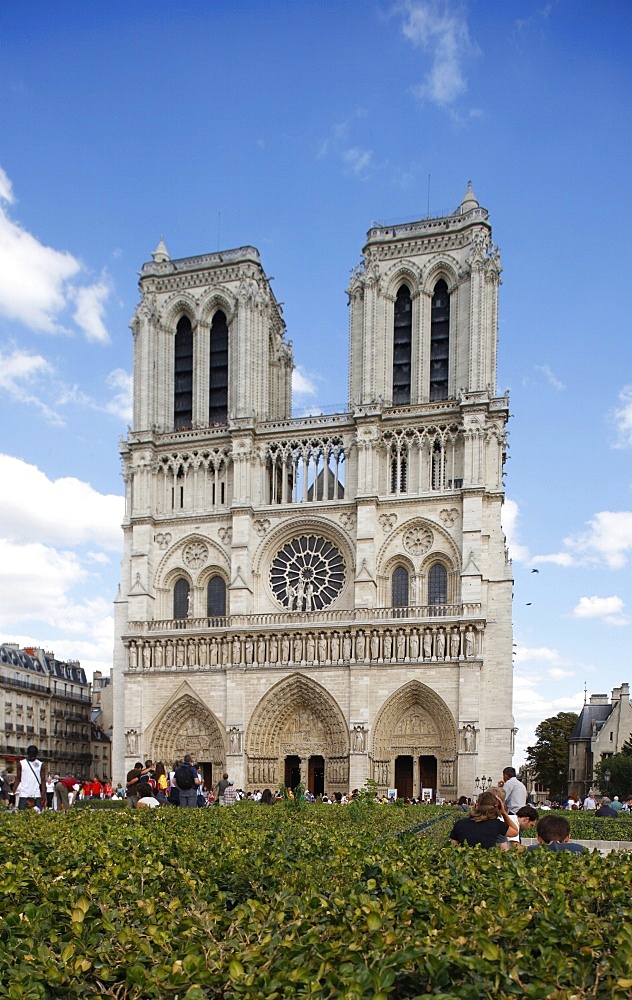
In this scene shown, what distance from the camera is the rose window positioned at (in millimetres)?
37344

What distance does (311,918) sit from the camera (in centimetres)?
393

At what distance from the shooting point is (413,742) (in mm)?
34438

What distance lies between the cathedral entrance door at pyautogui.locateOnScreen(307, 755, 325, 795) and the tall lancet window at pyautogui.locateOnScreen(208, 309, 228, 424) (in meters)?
15.5

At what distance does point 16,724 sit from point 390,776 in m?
22.3

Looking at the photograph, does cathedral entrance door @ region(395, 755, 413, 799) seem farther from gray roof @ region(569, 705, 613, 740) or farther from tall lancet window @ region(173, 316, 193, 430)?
gray roof @ region(569, 705, 613, 740)

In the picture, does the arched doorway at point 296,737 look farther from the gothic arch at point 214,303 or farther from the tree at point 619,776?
the gothic arch at point 214,303

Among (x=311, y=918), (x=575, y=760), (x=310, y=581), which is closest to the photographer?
(x=311, y=918)

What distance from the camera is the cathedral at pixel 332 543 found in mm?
34219

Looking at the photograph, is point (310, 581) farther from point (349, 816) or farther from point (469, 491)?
point (349, 816)

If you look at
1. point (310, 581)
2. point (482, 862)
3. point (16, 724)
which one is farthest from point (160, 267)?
point (482, 862)

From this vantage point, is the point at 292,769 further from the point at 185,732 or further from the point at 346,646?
the point at 346,646

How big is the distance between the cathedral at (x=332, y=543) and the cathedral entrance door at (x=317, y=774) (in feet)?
0.71

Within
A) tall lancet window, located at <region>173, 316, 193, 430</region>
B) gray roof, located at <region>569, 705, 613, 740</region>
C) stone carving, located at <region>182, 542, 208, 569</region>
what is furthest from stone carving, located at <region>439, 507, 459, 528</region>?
gray roof, located at <region>569, 705, 613, 740</region>

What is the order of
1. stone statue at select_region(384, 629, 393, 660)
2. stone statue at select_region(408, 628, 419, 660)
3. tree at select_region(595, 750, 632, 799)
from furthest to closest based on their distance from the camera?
tree at select_region(595, 750, 632, 799) < stone statue at select_region(384, 629, 393, 660) < stone statue at select_region(408, 628, 419, 660)
